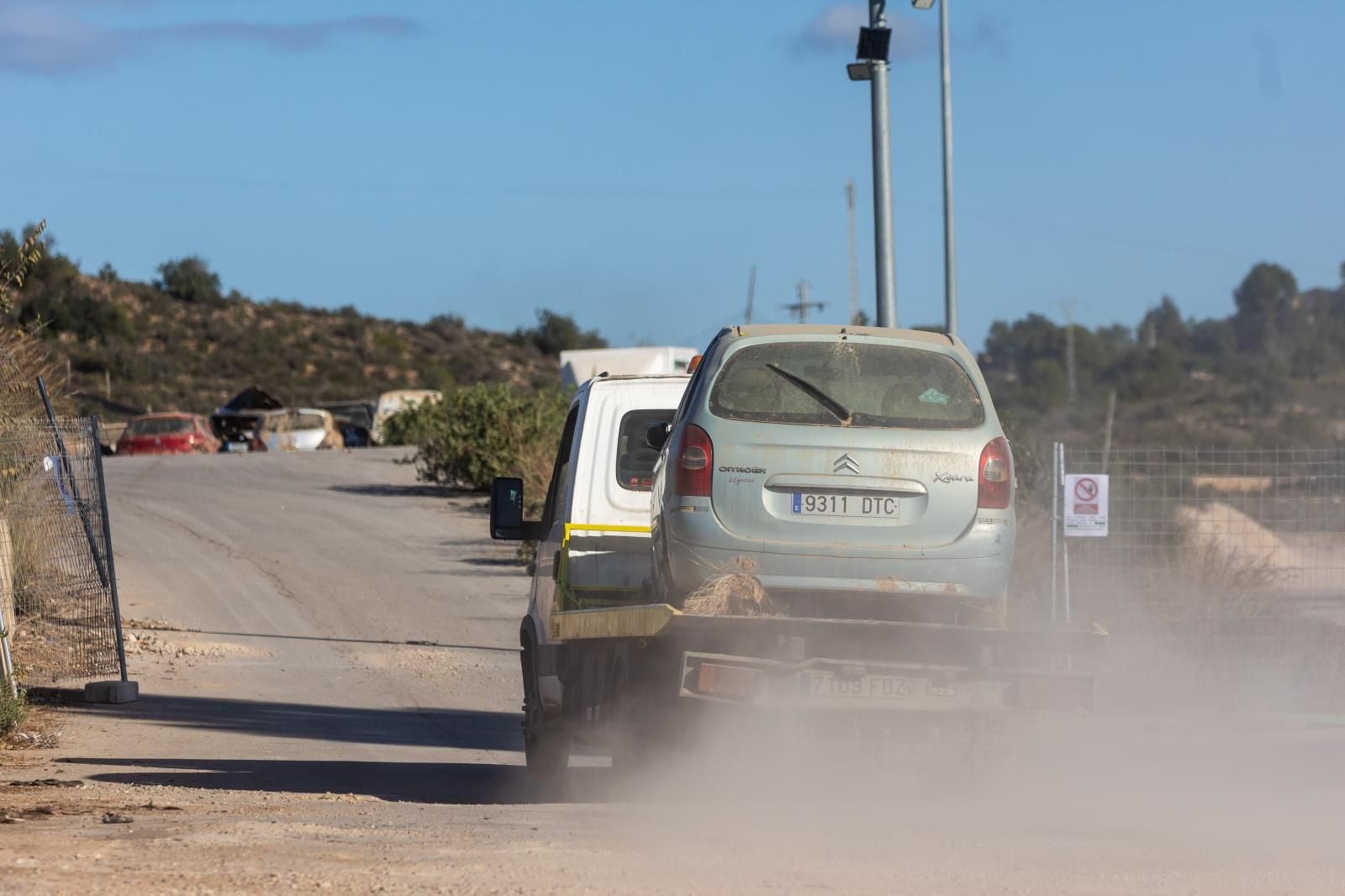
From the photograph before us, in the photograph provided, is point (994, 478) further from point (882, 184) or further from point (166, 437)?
point (166, 437)

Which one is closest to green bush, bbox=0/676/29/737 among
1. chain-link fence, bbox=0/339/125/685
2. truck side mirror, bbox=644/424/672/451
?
chain-link fence, bbox=0/339/125/685

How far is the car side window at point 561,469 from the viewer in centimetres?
959

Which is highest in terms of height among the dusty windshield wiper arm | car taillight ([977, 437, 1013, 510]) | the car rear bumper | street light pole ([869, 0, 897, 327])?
street light pole ([869, 0, 897, 327])

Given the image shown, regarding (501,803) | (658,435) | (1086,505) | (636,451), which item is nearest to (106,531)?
(636,451)

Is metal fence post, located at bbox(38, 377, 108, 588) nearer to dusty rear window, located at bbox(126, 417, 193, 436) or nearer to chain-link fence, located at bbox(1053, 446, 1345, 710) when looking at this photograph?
chain-link fence, located at bbox(1053, 446, 1345, 710)

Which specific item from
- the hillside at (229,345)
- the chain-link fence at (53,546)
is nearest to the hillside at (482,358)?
the hillside at (229,345)

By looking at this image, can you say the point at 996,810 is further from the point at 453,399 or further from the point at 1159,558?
the point at 453,399

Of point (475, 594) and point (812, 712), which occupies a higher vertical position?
point (812, 712)

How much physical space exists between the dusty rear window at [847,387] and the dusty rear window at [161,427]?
3592 centimetres

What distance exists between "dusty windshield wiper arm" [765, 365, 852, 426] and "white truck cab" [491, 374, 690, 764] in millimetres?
1920

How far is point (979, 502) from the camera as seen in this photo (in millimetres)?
7016

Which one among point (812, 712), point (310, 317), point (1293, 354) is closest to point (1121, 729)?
point (812, 712)

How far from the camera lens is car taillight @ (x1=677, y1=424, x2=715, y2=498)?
7.00 metres

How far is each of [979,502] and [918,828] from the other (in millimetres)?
1371
